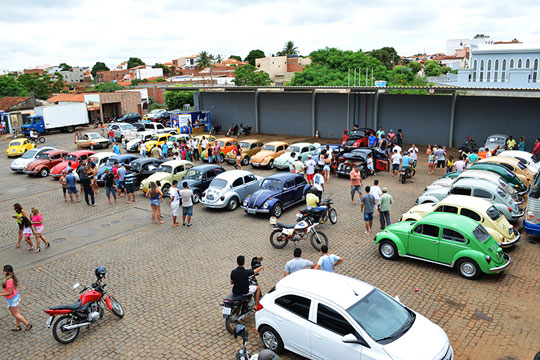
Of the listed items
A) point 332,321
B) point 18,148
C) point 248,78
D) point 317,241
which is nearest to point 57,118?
point 18,148

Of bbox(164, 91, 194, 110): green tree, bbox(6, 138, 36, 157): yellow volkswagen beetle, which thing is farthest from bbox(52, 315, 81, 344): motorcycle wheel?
bbox(164, 91, 194, 110): green tree

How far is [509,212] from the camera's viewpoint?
46.3 feet

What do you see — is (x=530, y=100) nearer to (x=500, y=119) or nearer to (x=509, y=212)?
(x=500, y=119)

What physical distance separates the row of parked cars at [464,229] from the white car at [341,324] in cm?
406

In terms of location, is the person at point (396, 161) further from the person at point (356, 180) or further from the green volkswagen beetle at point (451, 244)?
the green volkswagen beetle at point (451, 244)

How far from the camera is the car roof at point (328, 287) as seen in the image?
713 cm

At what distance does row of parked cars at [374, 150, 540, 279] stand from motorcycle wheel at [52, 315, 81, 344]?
8.16 metres

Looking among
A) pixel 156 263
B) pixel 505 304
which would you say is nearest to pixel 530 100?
pixel 505 304

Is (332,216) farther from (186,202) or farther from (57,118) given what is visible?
(57,118)

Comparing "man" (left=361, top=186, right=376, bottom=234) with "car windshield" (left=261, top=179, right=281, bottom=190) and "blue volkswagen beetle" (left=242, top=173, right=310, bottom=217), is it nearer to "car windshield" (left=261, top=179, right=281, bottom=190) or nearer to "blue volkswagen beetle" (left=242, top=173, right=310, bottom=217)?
"blue volkswagen beetle" (left=242, top=173, right=310, bottom=217)

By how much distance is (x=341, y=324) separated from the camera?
684cm

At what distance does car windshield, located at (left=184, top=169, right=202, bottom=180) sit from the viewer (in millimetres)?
19078

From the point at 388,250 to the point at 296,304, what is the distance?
218 inches

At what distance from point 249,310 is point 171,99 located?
196 feet
